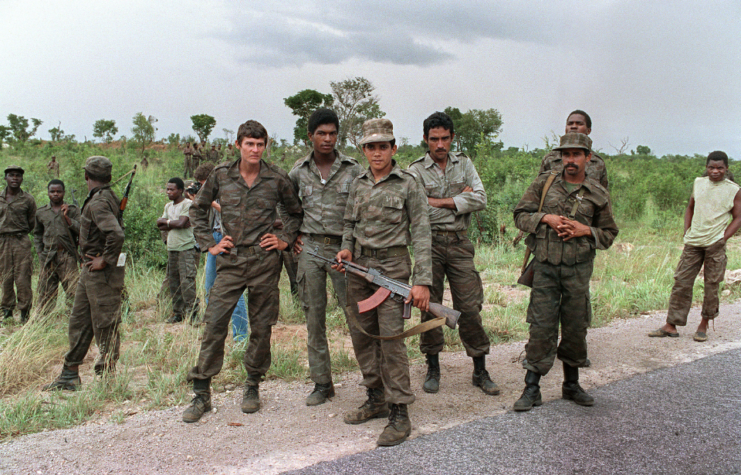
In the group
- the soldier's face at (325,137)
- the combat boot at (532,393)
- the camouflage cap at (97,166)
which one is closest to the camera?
the combat boot at (532,393)

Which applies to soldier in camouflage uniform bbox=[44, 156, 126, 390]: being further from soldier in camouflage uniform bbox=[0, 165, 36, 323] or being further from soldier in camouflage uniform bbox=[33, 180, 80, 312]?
soldier in camouflage uniform bbox=[0, 165, 36, 323]

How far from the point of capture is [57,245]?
667cm

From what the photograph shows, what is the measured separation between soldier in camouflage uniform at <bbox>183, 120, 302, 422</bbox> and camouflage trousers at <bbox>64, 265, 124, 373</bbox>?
1060 mm

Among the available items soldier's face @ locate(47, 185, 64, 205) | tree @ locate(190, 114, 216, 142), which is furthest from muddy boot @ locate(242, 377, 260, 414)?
tree @ locate(190, 114, 216, 142)

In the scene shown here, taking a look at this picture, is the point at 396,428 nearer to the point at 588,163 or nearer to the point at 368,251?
the point at 368,251

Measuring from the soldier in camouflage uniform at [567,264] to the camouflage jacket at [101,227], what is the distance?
3.35m

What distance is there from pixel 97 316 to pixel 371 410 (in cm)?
247

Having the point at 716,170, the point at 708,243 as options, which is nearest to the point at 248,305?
the point at 708,243

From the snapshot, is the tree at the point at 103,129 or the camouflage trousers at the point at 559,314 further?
the tree at the point at 103,129

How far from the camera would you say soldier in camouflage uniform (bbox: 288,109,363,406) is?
13.4 ft

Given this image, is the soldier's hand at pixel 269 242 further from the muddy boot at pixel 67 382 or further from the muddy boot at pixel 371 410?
the muddy boot at pixel 67 382

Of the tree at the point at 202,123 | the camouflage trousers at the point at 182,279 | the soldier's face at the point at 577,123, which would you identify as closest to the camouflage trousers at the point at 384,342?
the soldier's face at the point at 577,123

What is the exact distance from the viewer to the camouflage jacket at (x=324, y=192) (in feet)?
13.5

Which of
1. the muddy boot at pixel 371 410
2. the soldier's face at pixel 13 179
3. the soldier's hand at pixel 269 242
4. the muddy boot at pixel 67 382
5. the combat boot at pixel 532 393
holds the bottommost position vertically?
the muddy boot at pixel 67 382
